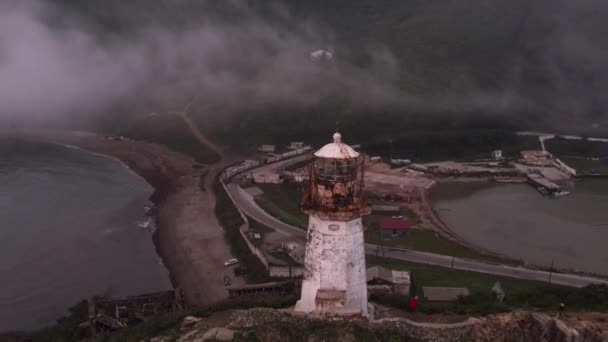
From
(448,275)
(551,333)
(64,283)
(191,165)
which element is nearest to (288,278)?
(448,275)

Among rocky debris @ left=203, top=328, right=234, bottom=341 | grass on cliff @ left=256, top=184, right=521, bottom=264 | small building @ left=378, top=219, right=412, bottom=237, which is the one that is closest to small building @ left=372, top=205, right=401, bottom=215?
grass on cliff @ left=256, top=184, right=521, bottom=264

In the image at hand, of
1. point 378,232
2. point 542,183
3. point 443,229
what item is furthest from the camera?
point 542,183

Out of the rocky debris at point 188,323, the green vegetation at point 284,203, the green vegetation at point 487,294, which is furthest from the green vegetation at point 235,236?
the rocky debris at point 188,323

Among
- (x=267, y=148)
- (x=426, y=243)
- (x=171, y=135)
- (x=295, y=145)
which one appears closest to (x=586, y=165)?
(x=295, y=145)

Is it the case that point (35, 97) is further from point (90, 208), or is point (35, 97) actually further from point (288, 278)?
point (288, 278)

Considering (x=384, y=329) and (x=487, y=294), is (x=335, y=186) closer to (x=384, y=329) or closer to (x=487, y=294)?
(x=384, y=329)

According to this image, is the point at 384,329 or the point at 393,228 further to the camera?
the point at 393,228

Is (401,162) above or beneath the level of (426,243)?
above
